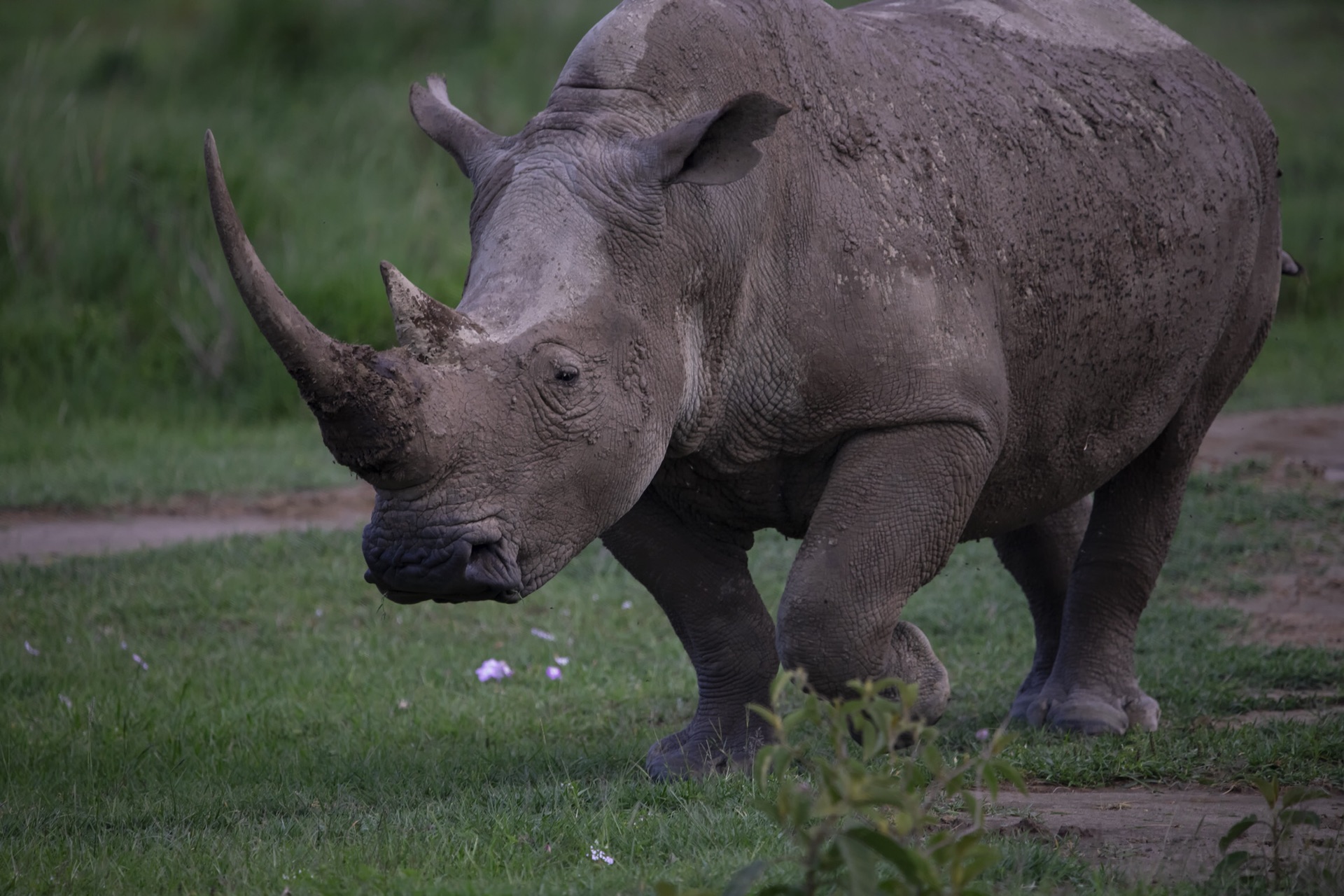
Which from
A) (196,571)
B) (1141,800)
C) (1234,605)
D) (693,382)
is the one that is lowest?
(196,571)

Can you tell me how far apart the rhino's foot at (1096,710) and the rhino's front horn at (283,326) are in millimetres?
2776

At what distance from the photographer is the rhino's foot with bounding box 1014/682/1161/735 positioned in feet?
16.9

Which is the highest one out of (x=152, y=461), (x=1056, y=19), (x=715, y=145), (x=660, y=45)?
(x=1056, y=19)

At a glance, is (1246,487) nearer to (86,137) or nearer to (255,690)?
(255,690)

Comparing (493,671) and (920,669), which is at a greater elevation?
(920,669)

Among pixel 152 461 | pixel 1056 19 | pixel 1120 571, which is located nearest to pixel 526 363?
pixel 1056 19

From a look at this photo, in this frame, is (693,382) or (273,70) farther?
(273,70)

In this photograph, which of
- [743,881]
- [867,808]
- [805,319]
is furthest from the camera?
[805,319]

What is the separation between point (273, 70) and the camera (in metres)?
15.4

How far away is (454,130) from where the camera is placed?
4.41 m

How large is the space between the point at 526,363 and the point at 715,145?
0.73 metres

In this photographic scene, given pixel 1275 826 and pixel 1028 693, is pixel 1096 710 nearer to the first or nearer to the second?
pixel 1028 693

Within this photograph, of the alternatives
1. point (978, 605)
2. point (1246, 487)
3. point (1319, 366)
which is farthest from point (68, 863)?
point (1319, 366)

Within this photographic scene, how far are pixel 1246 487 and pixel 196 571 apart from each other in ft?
16.8
